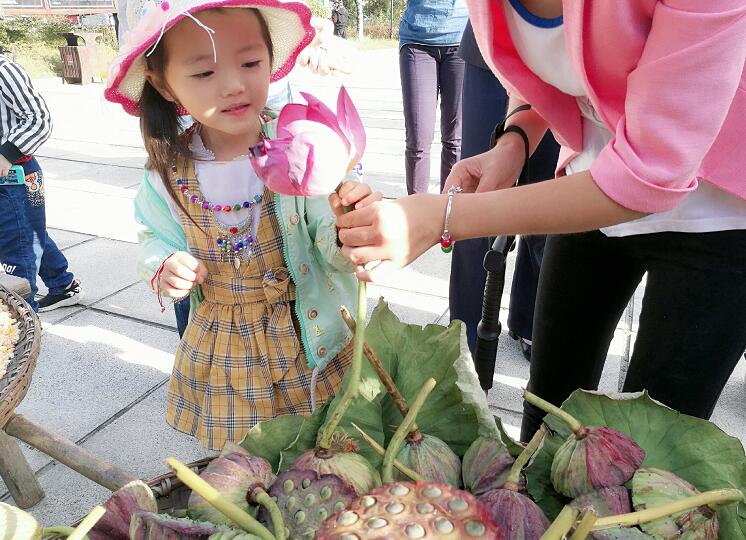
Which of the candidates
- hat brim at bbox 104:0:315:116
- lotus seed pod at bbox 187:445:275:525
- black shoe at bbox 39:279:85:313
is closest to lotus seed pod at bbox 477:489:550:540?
lotus seed pod at bbox 187:445:275:525

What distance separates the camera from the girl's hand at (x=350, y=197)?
0.77 metres

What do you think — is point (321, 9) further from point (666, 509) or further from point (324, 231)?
point (666, 509)

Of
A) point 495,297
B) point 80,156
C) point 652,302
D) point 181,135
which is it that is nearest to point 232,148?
point 181,135

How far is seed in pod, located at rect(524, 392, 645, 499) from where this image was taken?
64cm

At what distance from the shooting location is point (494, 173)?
1.15 meters

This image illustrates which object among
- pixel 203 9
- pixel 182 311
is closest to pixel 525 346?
pixel 182 311

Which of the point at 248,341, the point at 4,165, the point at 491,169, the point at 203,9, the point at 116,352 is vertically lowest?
the point at 116,352

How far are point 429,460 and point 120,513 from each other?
0.32 meters

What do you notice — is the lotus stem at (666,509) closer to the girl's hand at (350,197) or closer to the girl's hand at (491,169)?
the girl's hand at (350,197)

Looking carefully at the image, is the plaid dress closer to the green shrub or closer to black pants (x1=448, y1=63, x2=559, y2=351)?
black pants (x1=448, y1=63, x2=559, y2=351)

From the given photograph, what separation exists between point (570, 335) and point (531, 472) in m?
0.59

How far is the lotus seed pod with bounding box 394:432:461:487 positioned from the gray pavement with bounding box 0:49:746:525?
0.85 metres

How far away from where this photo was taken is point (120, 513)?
0.63 meters

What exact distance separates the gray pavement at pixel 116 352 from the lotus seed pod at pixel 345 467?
87 centimetres
